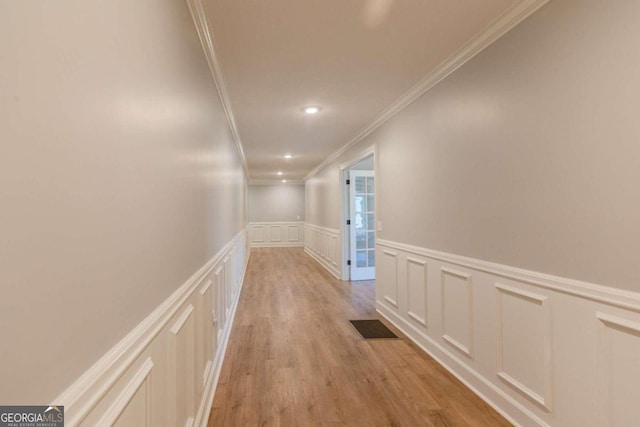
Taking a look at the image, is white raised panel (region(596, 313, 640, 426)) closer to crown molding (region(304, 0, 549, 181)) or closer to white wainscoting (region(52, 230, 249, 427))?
crown molding (region(304, 0, 549, 181))

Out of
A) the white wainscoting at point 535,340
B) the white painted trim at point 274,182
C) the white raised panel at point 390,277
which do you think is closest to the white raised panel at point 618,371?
the white wainscoting at point 535,340

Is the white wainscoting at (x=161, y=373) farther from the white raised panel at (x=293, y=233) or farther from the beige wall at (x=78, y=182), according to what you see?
the white raised panel at (x=293, y=233)

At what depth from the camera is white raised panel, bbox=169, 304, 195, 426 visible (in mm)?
1304

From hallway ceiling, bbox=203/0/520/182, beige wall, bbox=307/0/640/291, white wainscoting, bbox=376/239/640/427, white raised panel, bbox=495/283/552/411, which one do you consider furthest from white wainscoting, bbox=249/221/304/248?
white raised panel, bbox=495/283/552/411

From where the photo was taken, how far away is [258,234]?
11609mm

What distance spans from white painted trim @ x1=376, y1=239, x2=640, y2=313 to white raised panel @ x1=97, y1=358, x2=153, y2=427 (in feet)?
5.79

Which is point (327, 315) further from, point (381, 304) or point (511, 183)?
point (511, 183)

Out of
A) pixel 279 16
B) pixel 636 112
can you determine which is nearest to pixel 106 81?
pixel 279 16

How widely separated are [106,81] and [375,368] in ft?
8.31

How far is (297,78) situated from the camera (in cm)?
272

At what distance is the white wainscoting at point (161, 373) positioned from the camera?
69 centimetres

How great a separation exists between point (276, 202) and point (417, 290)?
906 cm

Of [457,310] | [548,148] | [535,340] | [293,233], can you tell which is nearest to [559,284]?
[535,340]

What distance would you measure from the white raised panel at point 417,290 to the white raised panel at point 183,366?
6.65ft
